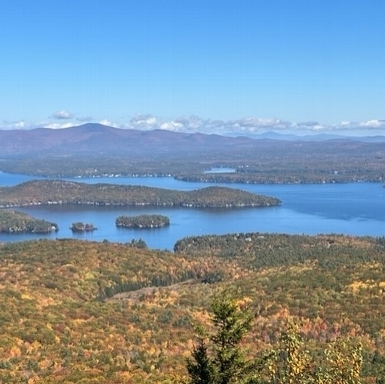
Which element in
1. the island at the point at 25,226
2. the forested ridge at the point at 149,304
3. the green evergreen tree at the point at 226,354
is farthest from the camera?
the island at the point at 25,226

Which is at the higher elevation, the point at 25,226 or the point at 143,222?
the point at 25,226

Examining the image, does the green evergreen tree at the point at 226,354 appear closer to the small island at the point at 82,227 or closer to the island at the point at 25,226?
the small island at the point at 82,227

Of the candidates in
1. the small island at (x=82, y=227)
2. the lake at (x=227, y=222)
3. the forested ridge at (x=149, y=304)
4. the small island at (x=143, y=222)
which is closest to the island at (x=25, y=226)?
the lake at (x=227, y=222)

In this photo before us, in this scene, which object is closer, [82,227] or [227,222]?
[82,227]

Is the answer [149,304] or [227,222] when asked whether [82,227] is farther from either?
[149,304]

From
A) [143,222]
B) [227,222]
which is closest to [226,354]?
[143,222]
